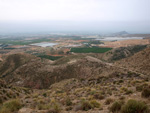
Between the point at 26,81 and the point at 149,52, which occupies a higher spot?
the point at 149,52

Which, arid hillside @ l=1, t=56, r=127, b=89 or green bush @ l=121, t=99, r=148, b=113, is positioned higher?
green bush @ l=121, t=99, r=148, b=113

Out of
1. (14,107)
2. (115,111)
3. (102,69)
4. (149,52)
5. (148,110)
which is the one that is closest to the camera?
(148,110)

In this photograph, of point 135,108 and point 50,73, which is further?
point 50,73

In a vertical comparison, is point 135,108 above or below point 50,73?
above

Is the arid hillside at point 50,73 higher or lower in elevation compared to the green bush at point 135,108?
lower

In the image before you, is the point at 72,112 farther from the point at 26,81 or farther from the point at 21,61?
the point at 21,61

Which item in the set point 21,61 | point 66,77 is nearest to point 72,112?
point 66,77

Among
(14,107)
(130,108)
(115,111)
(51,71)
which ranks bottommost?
(51,71)

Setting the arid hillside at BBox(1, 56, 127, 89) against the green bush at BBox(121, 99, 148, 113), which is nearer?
the green bush at BBox(121, 99, 148, 113)

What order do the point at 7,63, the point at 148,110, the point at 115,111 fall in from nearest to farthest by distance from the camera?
the point at 148,110 → the point at 115,111 → the point at 7,63

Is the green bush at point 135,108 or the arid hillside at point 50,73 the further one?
the arid hillside at point 50,73

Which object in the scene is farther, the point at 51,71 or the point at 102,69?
the point at 51,71
